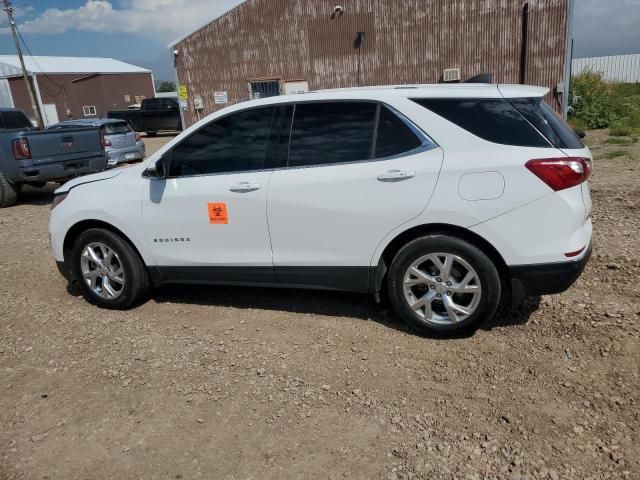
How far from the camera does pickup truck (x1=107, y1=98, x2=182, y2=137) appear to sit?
28.2 m

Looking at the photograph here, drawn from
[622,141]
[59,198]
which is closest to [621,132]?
[622,141]

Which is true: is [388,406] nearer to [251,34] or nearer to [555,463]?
[555,463]

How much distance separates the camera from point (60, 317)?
4590 millimetres

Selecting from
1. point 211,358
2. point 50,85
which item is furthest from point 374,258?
point 50,85

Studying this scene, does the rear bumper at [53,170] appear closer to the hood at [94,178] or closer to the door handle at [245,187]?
the hood at [94,178]

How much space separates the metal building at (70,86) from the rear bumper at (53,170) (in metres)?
37.6

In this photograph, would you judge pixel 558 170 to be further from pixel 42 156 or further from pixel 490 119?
pixel 42 156

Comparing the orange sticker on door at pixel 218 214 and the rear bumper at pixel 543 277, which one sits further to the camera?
the orange sticker on door at pixel 218 214

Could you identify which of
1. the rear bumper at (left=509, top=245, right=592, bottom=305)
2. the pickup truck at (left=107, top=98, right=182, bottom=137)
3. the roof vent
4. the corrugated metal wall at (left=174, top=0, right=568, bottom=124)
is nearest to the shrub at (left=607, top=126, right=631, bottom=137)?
the corrugated metal wall at (left=174, top=0, right=568, bottom=124)

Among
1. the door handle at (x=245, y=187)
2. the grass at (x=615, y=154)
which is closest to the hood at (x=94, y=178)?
the door handle at (x=245, y=187)

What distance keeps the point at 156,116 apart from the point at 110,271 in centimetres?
2572

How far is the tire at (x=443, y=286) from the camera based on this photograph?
3.45 m

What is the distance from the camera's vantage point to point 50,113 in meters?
45.9

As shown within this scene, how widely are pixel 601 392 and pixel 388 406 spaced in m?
1.23
